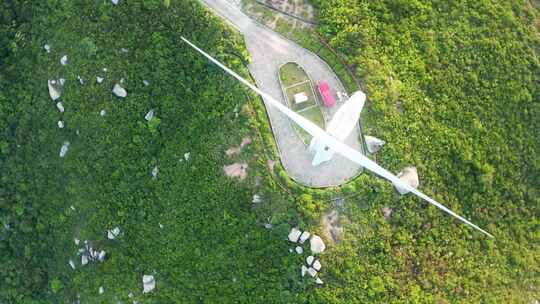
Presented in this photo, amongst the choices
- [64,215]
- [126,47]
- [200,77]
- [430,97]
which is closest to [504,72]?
[430,97]

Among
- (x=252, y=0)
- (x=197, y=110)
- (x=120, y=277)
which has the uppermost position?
(x=252, y=0)

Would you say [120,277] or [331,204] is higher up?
[331,204]

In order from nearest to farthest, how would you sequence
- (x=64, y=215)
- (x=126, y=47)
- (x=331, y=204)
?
(x=331, y=204) < (x=126, y=47) < (x=64, y=215)

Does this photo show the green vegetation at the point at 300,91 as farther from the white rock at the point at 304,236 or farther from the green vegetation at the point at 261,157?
the white rock at the point at 304,236

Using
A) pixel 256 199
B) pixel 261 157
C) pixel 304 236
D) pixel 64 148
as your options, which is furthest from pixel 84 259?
pixel 304 236

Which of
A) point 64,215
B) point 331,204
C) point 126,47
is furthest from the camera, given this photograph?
point 64,215

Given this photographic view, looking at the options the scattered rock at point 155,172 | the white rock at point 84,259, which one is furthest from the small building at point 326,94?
the white rock at point 84,259

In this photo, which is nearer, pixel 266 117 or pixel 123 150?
pixel 266 117

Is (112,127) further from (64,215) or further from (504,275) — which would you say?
(504,275)
